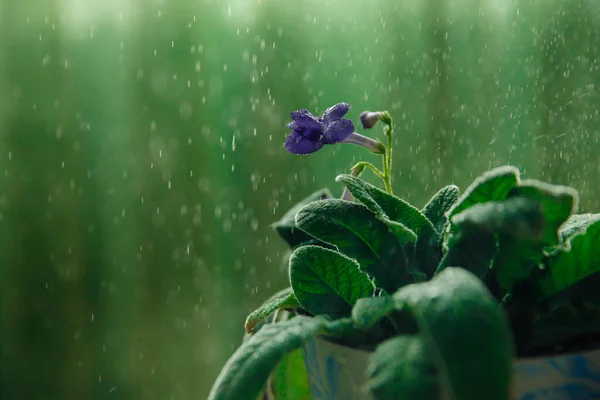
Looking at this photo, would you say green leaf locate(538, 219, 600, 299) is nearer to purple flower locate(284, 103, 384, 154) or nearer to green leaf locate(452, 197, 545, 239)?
green leaf locate(452, 197, 545, 239)

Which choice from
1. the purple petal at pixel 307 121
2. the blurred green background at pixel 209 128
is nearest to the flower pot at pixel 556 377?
the purple petal at pixel 307 121

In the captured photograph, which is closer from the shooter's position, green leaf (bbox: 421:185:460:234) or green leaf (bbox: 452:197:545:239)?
green leaf (bbox: 452:197:545:239)

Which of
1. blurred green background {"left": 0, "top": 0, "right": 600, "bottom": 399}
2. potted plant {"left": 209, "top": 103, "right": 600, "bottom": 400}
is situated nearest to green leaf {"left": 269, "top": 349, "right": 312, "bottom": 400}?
potted plant {"left": 209, "top": 103, "right": 600, "bottom": 400}

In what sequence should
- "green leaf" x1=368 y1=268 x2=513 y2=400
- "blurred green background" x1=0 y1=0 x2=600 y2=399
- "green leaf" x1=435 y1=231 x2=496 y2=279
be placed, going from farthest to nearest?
"blurred green background" x1=0 y1=0 x2=600 y2=399
"green leaf" x1=435 y1=231 x2=496 y2=279
"green leaf" x1=368 y1=268 x2=513 y2=400

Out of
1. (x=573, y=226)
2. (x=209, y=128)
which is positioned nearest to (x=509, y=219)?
(x=573, y=226)

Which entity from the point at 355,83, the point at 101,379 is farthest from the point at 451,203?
the point at 101,379
